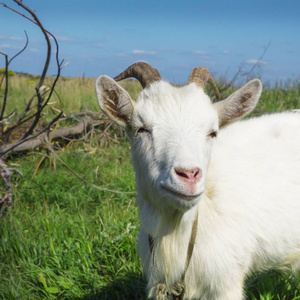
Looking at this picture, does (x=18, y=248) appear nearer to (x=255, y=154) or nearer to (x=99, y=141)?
(x=255, y=154)

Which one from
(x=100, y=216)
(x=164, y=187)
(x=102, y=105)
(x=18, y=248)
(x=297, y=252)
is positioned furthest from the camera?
(x=100, y=216)

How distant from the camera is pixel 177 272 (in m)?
2.77

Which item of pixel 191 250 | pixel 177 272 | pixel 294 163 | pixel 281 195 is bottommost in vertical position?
pixel 177 272

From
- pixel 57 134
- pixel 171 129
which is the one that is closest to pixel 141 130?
pixel 171 129

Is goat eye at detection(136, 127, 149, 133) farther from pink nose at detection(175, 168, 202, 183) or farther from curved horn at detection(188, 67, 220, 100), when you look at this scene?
curved horn at detection(188, 67, 220, 100)

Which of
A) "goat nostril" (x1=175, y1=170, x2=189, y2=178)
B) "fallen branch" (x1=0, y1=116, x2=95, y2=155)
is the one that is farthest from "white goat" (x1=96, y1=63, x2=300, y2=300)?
"fallen branch" (x1=0, y1=116, x2=95, y2=155)

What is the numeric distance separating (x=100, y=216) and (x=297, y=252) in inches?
90.1

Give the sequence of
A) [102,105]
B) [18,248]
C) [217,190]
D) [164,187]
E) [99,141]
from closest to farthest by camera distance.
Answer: [164,187]
[102,105]
[217,190]
[18,248]
[99,141]

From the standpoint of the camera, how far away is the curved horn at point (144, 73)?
9.29 feet

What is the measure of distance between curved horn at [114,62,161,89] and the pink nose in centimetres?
91

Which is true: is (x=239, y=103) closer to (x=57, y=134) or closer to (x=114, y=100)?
(x=114, y=100)

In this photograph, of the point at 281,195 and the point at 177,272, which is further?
the point at 281,195

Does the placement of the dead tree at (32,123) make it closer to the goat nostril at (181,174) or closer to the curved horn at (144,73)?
the curved horn at (144,73)

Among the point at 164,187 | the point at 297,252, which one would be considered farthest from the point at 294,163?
the point at 164,187
